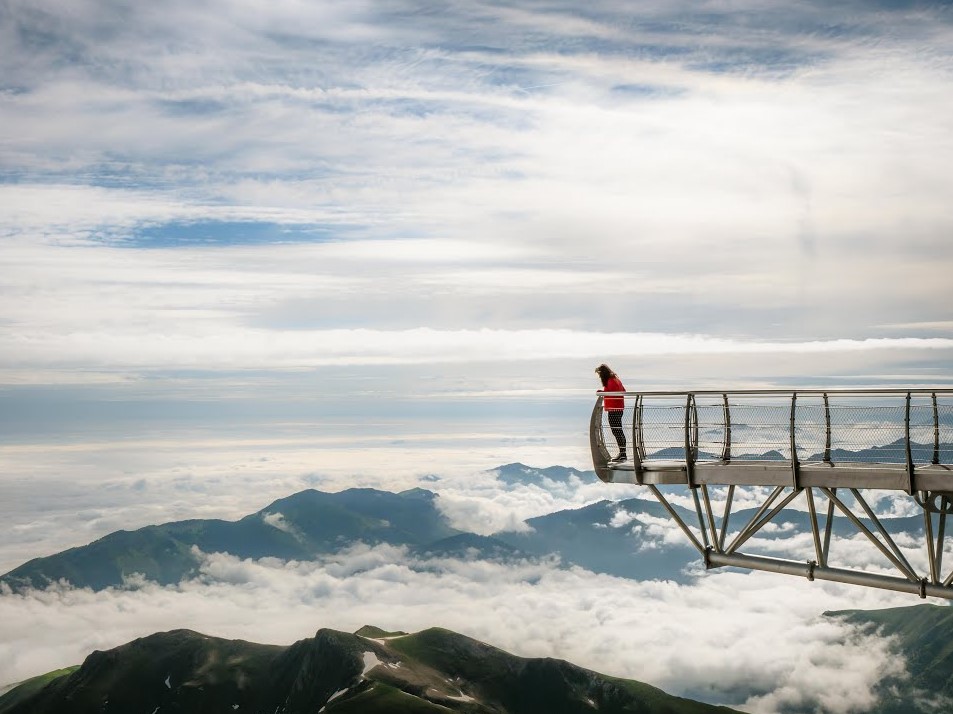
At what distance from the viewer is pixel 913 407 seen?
2556 centimetres

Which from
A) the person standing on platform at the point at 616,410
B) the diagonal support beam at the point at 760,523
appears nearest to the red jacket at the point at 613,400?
the person standing on platform at the point at 616,410

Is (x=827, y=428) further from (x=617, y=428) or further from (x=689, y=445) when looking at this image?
(x=617, y=428)

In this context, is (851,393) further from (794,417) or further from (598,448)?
(598,448)

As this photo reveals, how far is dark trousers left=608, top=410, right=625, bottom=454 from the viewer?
31.5m

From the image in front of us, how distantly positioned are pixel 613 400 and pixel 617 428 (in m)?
0.91

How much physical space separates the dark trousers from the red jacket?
0.66ft

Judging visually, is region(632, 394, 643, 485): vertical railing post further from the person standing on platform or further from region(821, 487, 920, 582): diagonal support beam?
region(821, 487, 920, 582): diagonal support beam

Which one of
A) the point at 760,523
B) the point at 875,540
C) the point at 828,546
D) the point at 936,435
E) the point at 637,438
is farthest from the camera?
the point at 637,438

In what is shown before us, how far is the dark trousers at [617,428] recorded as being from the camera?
31.5 meters

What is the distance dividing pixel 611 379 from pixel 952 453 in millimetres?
10500

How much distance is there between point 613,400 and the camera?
31453mm

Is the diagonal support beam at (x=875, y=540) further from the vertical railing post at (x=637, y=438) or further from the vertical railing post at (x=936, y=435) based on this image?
the vertical railing post at (x=637, y=438)

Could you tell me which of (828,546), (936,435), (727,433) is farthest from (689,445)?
(936,435)

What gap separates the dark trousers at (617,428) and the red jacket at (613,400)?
201mm
